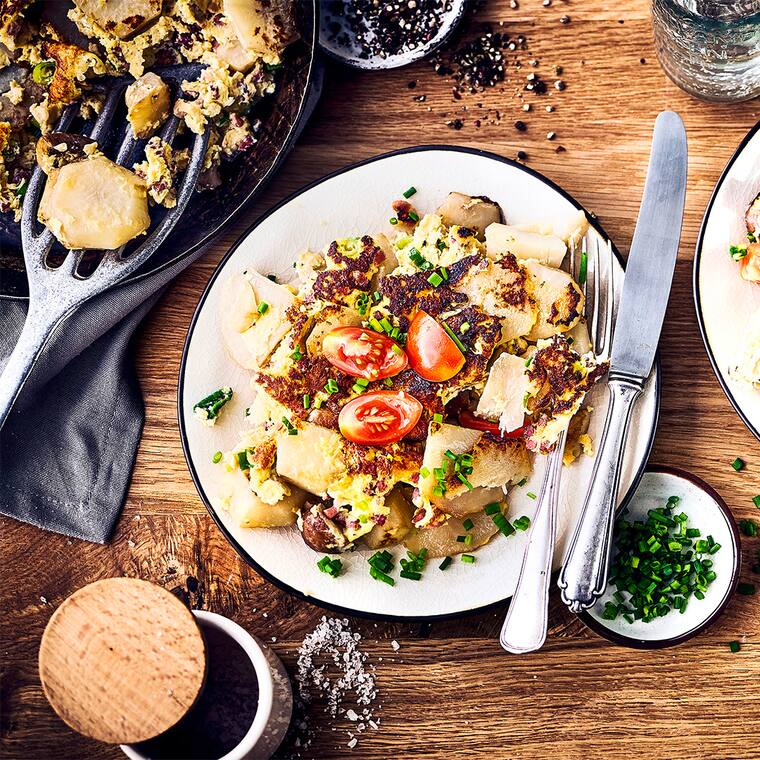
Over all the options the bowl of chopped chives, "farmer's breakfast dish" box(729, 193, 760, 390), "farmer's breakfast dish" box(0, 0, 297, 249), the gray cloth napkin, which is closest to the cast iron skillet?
"farmer's breakfast dish" box(0, 0, 297, 249)

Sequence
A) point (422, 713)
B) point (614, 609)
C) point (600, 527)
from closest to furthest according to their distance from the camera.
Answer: point (600, 527) < point (614, 609) < point (422, 713)

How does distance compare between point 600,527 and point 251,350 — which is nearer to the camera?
point 600,527

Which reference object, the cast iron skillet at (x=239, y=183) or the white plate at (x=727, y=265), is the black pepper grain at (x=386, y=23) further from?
the white plate at (x=727, y=265)

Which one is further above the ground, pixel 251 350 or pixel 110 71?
pixel 110 71

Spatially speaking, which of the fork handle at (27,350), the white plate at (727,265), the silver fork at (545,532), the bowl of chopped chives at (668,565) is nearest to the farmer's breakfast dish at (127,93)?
the fork handle at (27,350)

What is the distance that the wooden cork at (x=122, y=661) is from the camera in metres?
2.67

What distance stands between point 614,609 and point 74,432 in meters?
2.11

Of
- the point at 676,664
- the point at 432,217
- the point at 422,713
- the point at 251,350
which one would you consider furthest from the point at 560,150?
the point at 422,713

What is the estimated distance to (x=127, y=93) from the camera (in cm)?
309

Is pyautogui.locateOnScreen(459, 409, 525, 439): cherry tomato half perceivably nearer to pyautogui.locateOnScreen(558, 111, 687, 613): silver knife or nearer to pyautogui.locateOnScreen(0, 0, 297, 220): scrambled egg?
pyautogui.locateOnScreen(558, 111, 687, 613): silver knife

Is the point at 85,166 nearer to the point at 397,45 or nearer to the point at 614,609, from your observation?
the point at 397,45

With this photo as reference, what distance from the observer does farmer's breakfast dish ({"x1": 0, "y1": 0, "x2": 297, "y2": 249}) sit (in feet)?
9.93

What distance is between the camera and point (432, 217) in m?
3.01

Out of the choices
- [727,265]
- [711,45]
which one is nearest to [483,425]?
[727,265]
